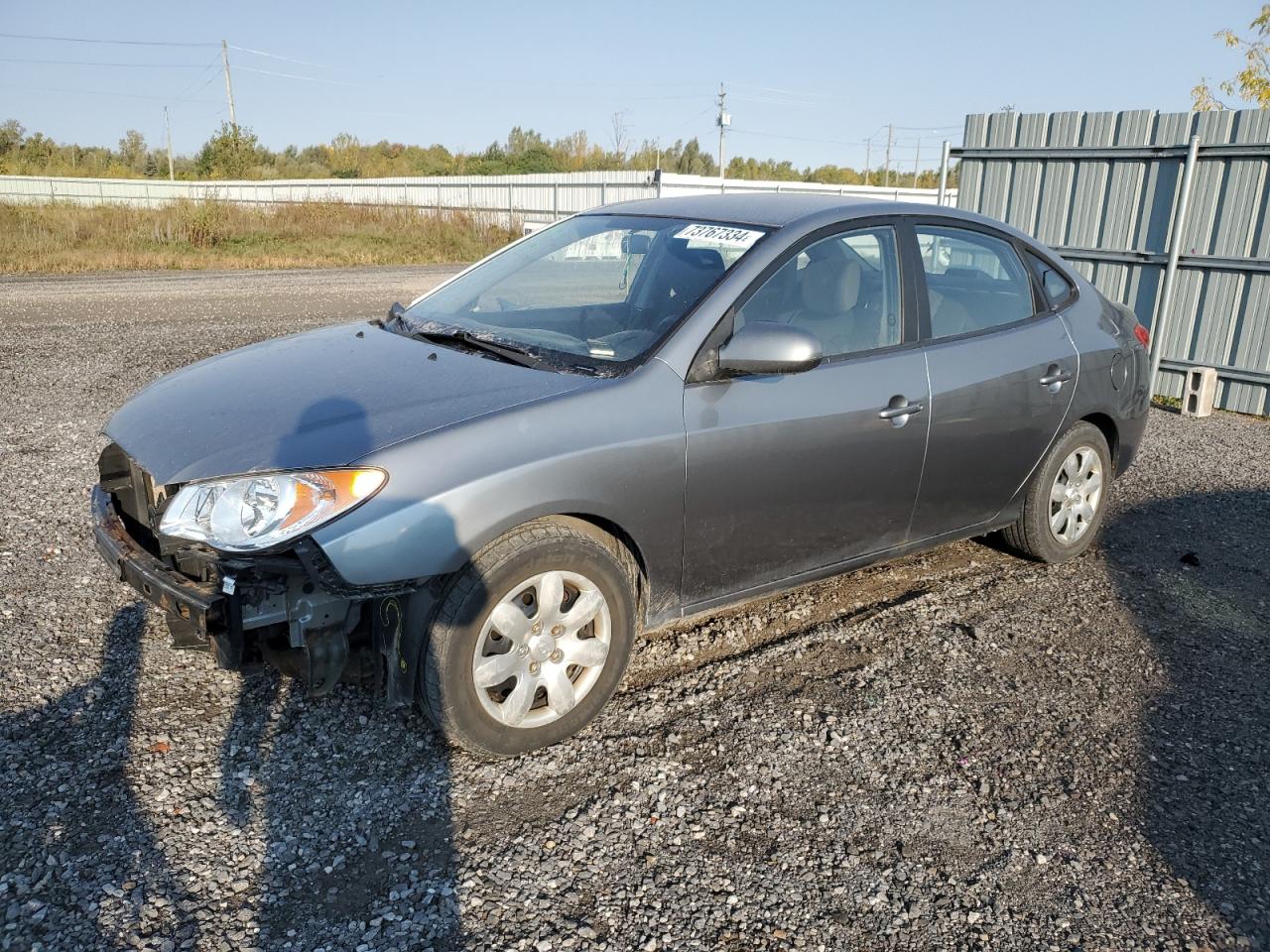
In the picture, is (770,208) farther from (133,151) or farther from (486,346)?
(133,151)

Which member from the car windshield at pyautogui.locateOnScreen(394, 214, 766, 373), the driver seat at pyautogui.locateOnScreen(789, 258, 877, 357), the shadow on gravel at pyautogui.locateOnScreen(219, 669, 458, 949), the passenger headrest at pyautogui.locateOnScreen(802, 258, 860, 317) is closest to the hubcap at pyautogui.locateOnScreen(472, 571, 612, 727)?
the shadow on gravel at pyautogui.locateOnScreen(219, 669, 458, 949)

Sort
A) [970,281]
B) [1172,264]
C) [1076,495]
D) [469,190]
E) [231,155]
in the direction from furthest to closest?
[231,155] → [469,190] → [1172,264] → [1076,495] → [970,281]

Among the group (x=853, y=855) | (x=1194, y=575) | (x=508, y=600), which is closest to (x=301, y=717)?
(x=508, y=600)

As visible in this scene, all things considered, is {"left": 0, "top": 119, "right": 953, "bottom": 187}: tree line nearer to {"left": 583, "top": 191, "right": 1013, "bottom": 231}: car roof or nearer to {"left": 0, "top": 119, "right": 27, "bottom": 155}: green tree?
{"left": 0, "top": 119, "right": 27, "bottom": 155}: green tree

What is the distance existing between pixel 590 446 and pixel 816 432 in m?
1.01

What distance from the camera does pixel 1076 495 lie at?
5.14m

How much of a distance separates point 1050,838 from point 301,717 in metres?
2.46

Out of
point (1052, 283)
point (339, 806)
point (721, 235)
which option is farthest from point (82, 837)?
point (1052, 283)

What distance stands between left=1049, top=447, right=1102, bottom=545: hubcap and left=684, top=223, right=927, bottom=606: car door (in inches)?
47.9

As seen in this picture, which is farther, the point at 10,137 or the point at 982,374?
the point at 10,137

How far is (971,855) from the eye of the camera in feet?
9.48

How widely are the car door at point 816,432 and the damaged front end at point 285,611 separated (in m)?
1.10

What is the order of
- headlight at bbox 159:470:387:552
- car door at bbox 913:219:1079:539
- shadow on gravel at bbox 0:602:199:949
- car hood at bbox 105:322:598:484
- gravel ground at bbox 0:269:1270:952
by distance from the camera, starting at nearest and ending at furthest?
1. shadow on gravel at bbox 0:602:199:949
2. gravel ground at bbox 0:269:1270:952
3. headlight at bbox 159:470:387:552
4. car hood at bbox 105:322:598:484
5. car door at bbox 913:219:1079:539

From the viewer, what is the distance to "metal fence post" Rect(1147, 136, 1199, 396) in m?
8.95
